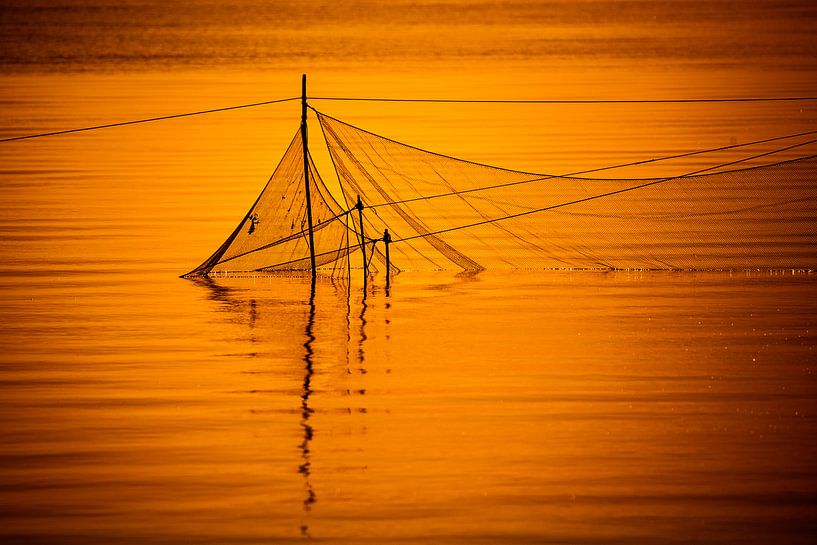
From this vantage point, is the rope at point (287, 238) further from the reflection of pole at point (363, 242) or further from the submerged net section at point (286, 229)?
the reflection of pole at point (363, 242)

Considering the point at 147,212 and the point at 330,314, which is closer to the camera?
the point at 330,314

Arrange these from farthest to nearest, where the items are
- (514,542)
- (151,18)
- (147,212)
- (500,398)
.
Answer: (151,18)
(147,212)
(500,398)
(514,542)

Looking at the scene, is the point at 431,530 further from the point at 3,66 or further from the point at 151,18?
the point at 151,18

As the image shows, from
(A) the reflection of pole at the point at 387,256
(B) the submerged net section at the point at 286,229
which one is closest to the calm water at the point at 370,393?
(A) the reflection of pole at the point at 387,256

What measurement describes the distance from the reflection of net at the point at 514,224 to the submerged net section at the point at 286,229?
0.04 ft

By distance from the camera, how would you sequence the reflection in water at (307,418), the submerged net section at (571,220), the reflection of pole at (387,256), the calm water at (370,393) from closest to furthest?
the calm water at (370,393) < the reflection in water at (307,418) < the reflection of pole at (387,256) < the submerged net section at (571,220)

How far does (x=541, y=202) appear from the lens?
20.5m

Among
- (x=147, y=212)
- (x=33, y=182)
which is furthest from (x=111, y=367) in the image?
(x=33, y=182)

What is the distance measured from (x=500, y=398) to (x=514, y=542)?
12.0ft

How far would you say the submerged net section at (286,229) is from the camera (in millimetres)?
19094

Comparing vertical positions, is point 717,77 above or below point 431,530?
above

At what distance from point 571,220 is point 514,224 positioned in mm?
1161

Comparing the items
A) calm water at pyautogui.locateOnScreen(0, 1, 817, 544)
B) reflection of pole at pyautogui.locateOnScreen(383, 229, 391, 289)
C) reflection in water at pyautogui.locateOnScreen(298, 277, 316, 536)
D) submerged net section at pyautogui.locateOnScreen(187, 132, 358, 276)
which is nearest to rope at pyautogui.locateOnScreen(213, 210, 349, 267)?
submerged net section at pyautogui.locateOnScreen(187, 132, 358, 276)

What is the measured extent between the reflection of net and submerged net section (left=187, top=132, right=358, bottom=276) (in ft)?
0.04
